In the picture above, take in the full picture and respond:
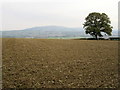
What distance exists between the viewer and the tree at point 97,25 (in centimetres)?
4916

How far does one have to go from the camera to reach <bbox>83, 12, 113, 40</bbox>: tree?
49.2 m

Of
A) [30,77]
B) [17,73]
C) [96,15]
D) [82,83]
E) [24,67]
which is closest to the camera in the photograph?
[82,83]

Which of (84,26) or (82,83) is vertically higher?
(84,26)

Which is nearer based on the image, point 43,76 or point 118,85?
point 118,85

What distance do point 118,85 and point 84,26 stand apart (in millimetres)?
47510

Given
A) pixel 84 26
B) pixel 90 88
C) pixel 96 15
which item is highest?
pixel 96 15

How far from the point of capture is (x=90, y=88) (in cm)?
564

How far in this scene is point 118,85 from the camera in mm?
5977

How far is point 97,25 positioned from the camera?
50.0 m

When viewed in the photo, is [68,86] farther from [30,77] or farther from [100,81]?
[30,77]

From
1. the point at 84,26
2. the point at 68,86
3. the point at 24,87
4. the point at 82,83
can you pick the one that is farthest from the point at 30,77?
the point at 84,26

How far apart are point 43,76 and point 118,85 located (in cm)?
352

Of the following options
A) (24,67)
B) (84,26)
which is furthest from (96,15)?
(24,67)

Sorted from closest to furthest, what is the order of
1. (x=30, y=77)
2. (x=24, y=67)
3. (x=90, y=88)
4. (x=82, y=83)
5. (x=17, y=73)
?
(x=90, y=88), (x=82, y=83), (x=30, y=77), (x=17, y=73), (x=24, y=67)
